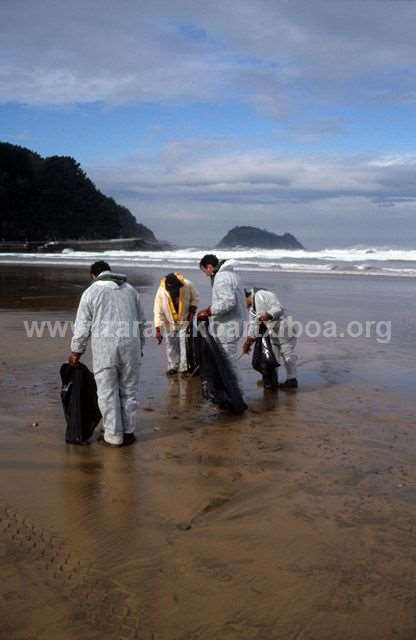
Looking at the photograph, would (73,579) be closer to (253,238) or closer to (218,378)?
(218,378)

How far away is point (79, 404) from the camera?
6.15 m

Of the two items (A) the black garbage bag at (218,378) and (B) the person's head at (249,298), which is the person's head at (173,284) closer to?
(B) the person's head at (249,298)

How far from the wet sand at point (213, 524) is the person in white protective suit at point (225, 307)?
29.9 inches

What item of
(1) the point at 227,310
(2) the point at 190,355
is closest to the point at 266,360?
(2) the point at 190,355

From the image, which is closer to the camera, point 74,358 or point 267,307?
point 74,358

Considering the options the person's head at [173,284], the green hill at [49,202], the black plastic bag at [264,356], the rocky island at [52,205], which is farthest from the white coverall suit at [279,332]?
the green hill at [49,202]

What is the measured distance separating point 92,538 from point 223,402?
3308mm

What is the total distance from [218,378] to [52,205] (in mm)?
82532

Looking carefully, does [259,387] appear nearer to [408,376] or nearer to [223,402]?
[223,402]

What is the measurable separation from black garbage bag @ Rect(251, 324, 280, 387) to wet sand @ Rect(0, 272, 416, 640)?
30.7 inches

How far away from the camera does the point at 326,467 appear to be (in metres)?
5.59

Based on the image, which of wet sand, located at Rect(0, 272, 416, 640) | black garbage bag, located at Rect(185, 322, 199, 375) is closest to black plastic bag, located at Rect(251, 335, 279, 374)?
wet sand, located at Rect(0, 272, 416, 640)

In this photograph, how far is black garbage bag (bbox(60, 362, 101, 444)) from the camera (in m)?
6.07

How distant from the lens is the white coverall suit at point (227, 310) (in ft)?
24.2
